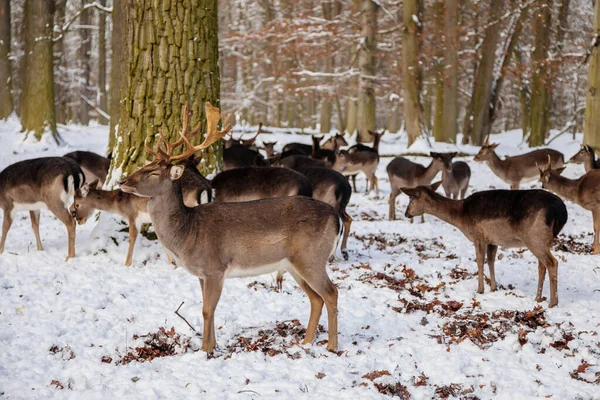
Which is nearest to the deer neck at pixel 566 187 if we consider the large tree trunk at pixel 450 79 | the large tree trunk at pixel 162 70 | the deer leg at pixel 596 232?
the deer leg at pixel 596 232

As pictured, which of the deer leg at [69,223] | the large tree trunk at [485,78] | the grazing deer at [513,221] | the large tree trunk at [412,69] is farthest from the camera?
the large tree trunk at [485,78]

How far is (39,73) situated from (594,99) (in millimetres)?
14683

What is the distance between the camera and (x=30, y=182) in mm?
8125

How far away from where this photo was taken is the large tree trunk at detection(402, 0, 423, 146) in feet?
65.2

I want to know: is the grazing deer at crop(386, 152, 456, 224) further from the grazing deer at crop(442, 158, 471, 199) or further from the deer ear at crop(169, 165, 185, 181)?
the deer ear at crop(169, 165, 185, 181)

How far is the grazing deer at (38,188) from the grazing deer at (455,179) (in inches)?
292

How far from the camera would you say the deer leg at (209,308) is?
5.04 meters

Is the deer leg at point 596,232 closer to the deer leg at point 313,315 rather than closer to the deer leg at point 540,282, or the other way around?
the deer leg at point 540,282

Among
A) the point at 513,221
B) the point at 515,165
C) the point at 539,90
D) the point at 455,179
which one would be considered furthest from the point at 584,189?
the point at 539,90

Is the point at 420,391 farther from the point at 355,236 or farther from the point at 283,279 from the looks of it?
the point at 355,236

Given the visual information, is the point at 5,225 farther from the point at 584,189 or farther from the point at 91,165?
the point at 584,189

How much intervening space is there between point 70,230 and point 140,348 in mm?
3341

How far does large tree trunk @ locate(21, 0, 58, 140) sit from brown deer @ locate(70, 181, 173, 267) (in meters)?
10.1

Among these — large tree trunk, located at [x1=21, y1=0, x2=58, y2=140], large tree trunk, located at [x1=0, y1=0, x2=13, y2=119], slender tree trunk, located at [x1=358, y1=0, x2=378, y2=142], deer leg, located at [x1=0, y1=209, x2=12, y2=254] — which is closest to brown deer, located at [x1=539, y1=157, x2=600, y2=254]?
deer leg, located at [x1=0, y1=209, x2=12, y2=254]
